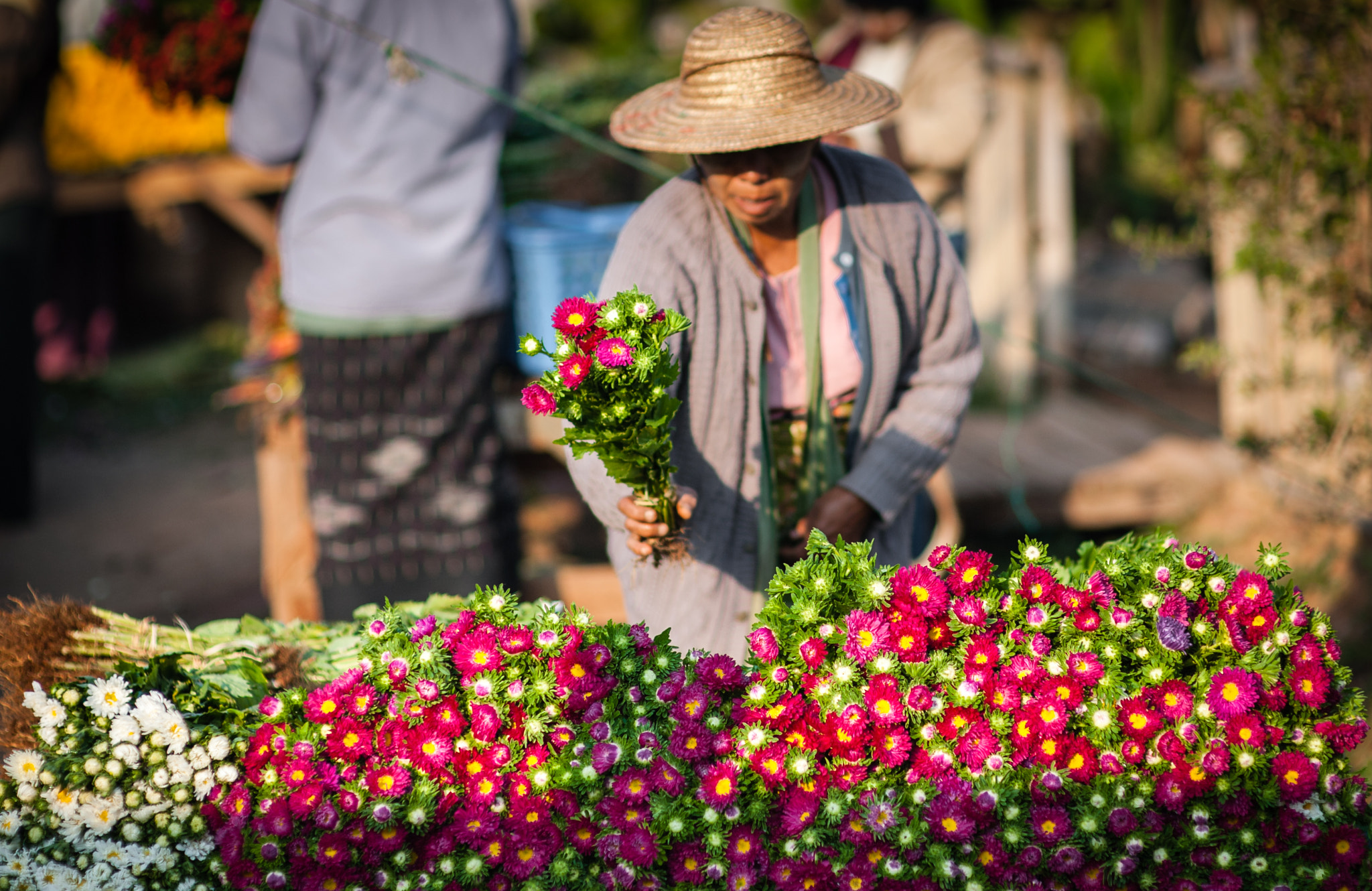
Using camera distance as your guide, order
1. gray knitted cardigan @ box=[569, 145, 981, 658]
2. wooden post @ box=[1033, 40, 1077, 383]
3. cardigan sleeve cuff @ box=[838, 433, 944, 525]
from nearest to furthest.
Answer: gray knitted cardigan @ box=[569, 145, 981, 658]
cardigan sleeve cuff @ box=[838, 433, 944, 525]
wooden post @ box=[1033, 40, 1077, 383]

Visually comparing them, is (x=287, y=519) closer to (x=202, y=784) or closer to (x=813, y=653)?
(x=202, y=784)

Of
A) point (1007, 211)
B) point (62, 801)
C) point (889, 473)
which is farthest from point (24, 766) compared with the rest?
point (1007, 211)

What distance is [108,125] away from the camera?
545cm

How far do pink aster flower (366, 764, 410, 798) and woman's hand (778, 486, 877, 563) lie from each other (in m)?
0.89

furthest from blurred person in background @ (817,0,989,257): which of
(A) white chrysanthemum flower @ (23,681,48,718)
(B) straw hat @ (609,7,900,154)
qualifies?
(A) white chrysanthemum flower @ (23,681,48,718)

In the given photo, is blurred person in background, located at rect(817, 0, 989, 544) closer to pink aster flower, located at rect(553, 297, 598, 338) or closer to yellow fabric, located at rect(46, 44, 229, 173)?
pink aster flower, located at rect(553, 297, 598, 338)

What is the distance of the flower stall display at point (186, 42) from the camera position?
320 cm

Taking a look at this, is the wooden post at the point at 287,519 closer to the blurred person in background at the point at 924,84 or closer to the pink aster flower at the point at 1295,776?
the blurred person in background at the point at 924,84

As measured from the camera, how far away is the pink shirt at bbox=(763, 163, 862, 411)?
216 centimetres

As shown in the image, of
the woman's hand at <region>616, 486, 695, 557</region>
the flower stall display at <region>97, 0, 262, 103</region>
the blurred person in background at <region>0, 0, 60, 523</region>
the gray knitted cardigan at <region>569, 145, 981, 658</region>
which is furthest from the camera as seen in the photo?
the blurred person in background at <region>0, 0, 60, 523</region>

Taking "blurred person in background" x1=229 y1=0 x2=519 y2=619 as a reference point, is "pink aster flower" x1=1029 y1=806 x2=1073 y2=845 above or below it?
below

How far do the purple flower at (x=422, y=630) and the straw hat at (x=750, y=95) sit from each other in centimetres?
91

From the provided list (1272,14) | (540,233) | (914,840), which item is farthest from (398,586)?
(1272,14)

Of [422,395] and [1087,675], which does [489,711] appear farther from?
[422,395]
